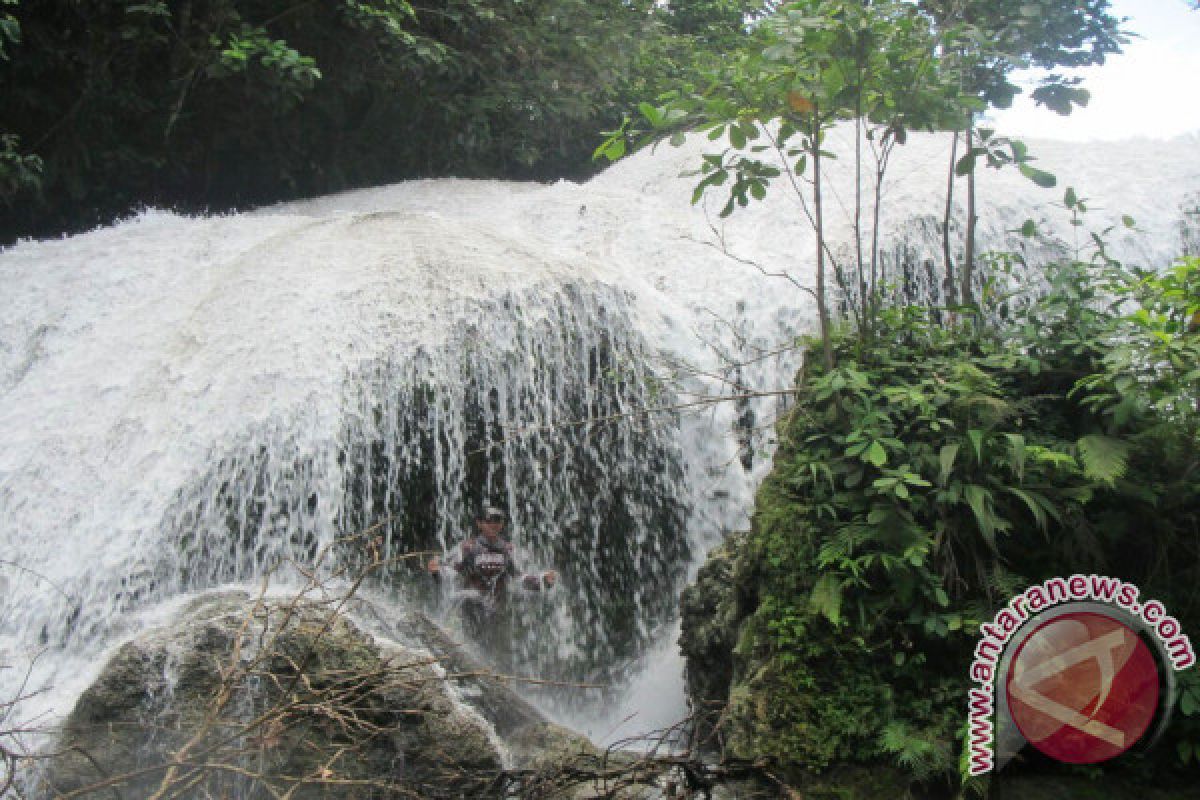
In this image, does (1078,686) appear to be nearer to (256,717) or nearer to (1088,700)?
(1088,700)

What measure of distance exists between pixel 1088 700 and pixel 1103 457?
965 millimetres

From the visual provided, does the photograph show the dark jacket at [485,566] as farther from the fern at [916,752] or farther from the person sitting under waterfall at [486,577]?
the fern at [916,752]

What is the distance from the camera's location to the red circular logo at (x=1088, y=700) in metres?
3.22

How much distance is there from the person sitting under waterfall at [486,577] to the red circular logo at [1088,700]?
119 inches

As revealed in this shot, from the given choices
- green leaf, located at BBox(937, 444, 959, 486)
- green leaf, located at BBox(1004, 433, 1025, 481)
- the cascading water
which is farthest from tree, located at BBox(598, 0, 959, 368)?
the cascading water

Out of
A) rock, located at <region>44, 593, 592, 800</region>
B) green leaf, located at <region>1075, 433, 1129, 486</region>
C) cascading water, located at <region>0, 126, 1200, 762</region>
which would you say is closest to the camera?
green leaf, located at <region>1075, 433, 1129, 486</region>

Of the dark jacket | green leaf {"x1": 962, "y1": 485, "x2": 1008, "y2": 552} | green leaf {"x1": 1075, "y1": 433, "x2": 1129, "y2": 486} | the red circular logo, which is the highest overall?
green leaf {"x1": 1075, "y1": 433, "x2": 1129, "y2": 486}

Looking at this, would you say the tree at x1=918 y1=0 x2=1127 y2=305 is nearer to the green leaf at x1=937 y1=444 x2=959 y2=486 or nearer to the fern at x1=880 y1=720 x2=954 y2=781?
the green leaf at x1=937 y1=444 x2=959 y2=486

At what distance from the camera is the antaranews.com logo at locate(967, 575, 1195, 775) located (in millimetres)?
3229

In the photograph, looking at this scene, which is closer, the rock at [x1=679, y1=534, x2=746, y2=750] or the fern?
the fern

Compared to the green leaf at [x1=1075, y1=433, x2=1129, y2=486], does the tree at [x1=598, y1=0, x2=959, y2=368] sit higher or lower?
higher

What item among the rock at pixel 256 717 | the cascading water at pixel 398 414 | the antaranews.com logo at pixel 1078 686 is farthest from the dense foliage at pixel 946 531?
the rock at pixel 256 717

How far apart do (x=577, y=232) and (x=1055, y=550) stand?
6.05 m

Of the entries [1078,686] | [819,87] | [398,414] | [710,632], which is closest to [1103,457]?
[1078,686]
